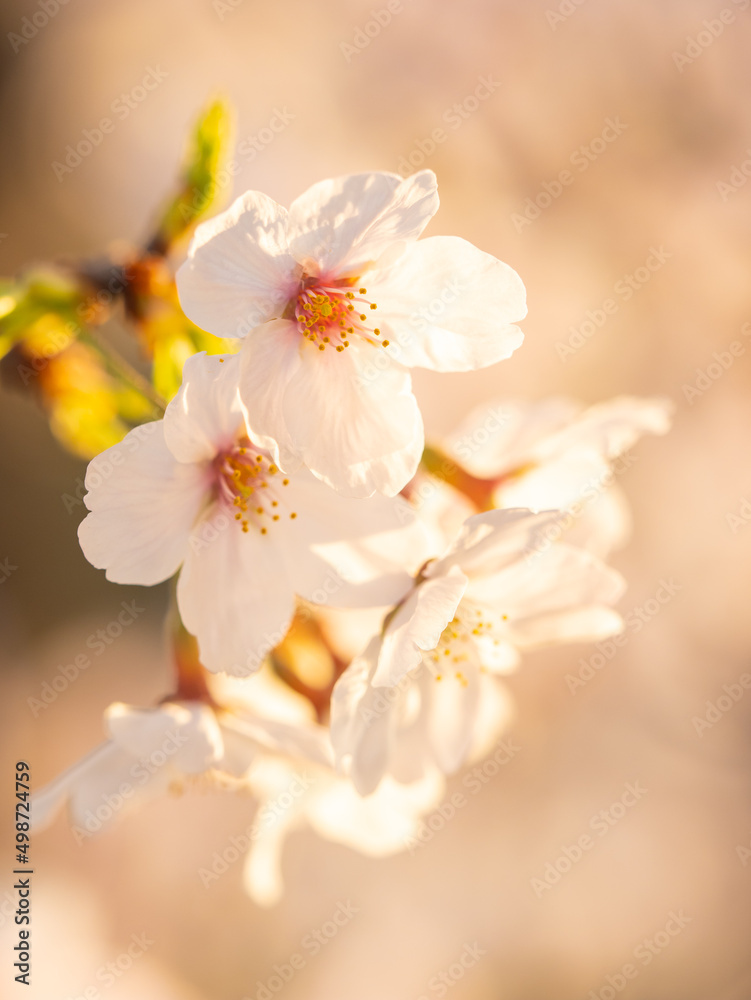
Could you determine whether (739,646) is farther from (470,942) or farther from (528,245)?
(528,245)

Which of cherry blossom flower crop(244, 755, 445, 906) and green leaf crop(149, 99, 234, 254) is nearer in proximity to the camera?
green leaf crop(149, 99, 234, 254)

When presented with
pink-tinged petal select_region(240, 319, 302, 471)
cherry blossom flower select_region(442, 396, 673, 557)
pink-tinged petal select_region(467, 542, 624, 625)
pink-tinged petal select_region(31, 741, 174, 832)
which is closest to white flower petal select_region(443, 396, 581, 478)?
cherry blossom flower select_region(442, 396, 673, 557)

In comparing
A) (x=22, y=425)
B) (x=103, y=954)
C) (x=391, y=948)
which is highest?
(x=22, y=425)

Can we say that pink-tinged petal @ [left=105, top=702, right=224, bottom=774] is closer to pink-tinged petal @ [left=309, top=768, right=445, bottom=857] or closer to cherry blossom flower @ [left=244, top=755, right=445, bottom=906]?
cherry blossom flower @ [left=244, top=755, right=445, bottom=906]

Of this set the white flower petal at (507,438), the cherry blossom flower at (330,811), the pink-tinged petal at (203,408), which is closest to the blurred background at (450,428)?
the cherry blossom flower at (330,811)

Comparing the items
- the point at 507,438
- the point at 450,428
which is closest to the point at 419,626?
the point at 507,438


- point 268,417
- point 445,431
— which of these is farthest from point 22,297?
point 445,431

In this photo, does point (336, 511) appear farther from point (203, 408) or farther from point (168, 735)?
point (168, 735)
